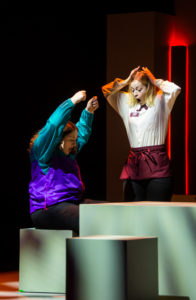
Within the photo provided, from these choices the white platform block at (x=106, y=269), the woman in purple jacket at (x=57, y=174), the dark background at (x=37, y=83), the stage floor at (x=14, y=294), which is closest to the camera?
the white platform block at (x=106, y=269)

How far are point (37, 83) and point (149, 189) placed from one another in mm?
1818

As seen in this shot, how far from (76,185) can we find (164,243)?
3.44ft

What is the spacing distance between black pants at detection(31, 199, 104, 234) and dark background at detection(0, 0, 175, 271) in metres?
1.36

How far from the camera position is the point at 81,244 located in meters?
2.95

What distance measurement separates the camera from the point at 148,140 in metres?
4.31

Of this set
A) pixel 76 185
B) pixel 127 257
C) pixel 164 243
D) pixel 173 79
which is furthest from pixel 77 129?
pixel 173 79

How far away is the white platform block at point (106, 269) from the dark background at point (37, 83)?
2.58 m

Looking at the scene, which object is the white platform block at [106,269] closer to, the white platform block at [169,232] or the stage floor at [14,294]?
the white platform block at [169,232]

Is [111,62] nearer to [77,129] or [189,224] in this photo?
[77,129]

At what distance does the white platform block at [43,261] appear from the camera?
13.4 ft

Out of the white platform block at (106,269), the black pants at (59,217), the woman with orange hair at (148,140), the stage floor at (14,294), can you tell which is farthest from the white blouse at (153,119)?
the white platform block at (106,269)

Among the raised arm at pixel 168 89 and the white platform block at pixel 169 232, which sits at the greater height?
the raised arm at pixel 168 89

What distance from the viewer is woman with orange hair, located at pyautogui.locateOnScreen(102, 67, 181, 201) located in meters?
4.26

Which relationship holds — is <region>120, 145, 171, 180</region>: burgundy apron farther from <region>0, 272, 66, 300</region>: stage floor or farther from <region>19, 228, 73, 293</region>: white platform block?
<region>0, 272, 66, 300</region>: stage floor
